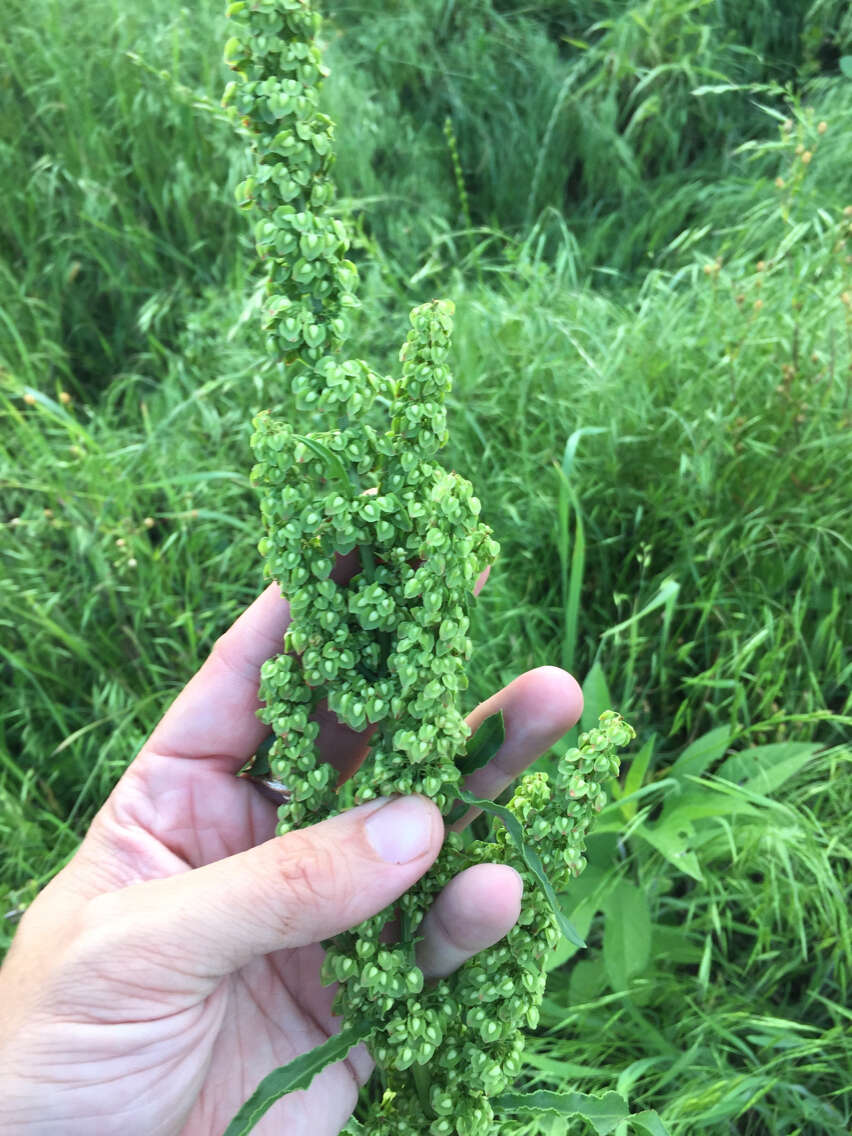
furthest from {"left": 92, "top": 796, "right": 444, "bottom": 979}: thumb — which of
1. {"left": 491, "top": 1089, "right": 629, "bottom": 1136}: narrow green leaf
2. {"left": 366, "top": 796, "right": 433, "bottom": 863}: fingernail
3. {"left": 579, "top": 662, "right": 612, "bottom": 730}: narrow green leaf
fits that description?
{"left": 579, "top": 662, "right": 612, "bottom": 730}: narrow green leaf

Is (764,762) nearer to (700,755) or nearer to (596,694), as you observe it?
(700,755)

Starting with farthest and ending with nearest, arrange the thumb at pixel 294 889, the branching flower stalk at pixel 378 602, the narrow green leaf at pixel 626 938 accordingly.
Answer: the narrow green leaf at pixel 626 938
the thumb at pixel 294 889
the branching flower stalk at pixel 378 602

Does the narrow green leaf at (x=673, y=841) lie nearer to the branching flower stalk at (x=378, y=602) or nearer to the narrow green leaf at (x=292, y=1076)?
the branching flower stalk at (x=378, y=602)

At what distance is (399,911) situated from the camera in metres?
1.42

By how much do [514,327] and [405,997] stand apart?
6.32ft

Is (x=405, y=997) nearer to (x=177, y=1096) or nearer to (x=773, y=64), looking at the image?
(x=177, y=1096)

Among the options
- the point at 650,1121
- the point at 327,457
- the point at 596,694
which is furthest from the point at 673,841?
the point at 327,457

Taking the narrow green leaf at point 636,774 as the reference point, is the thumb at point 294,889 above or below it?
above

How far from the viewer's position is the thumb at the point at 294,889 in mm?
1244

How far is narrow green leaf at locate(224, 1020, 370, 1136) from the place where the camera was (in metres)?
1.17

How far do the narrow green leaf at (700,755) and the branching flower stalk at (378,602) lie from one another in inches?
24.8

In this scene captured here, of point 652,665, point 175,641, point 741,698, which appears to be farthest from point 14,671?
point 741,698

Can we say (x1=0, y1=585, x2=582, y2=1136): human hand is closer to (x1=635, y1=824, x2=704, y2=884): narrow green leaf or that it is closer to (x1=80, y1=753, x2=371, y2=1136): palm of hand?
(x1=80, y1=753, x2=371, y2=1136): palm of hand

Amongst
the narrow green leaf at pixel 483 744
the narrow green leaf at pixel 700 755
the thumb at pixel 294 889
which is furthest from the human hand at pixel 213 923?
the narrow green leaf at pixel 700 755
